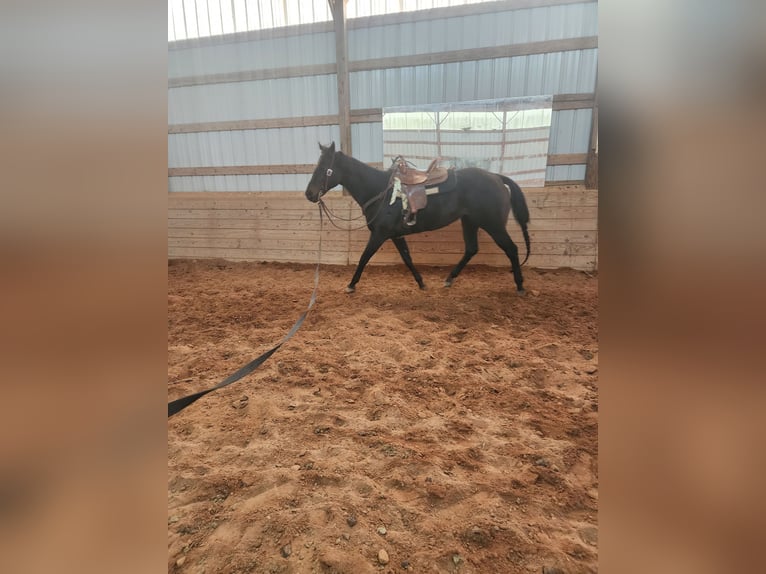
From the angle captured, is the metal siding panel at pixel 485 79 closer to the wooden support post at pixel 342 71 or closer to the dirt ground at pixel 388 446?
the wooden support post at pixel 342 71

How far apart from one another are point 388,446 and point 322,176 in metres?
3.23

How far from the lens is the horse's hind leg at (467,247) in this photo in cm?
427

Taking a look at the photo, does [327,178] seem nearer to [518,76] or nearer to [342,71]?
[342,71]

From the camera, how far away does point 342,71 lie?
578 centimetres

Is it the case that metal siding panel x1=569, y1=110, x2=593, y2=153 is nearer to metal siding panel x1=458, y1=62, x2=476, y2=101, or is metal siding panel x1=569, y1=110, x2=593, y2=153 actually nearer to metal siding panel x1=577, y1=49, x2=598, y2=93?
metal siding panel x1=577, y1=49, x2=598, y2=93

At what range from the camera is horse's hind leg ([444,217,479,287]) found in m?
4.27

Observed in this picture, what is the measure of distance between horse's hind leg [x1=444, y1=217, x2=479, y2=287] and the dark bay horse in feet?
0.80

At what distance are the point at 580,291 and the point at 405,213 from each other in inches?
87.5

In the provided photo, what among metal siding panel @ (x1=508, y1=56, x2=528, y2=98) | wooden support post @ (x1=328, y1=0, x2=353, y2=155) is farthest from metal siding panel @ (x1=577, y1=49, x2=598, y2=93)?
wooden support post @ (x1=328, y1=0, x2=353, y2=155)
